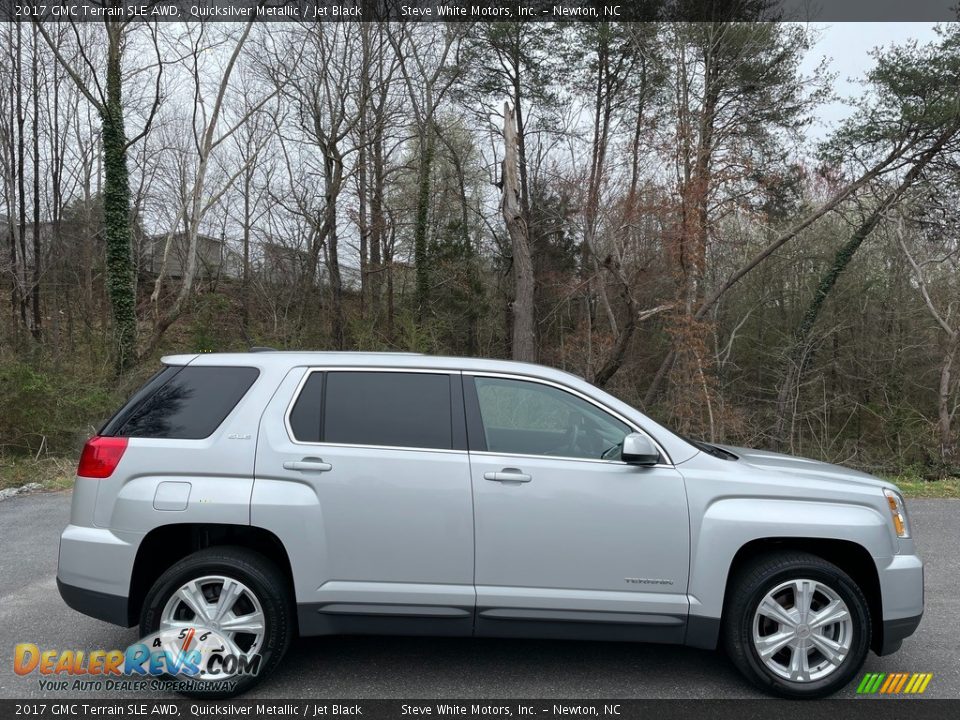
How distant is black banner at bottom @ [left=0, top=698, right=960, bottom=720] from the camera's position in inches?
132

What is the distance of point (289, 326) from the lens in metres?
21.6

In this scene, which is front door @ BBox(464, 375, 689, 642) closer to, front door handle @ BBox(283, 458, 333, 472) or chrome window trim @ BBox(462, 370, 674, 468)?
chrome window trim @ BBox(462, 370, 674, 468)

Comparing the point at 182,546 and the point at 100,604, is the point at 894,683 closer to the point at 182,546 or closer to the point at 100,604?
the point at 182,546

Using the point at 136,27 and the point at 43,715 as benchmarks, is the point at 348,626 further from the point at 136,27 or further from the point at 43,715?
the point at 136,27

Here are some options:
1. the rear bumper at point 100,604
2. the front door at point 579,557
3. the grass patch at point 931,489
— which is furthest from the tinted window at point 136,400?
the grass patch at point 931,489

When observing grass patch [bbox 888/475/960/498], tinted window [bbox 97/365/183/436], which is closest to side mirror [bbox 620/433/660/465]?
tinted window [bbox 97/365/183/436]

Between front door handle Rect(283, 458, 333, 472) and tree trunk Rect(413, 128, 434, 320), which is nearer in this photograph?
front door handle Rect(283, 458, 333, 472)

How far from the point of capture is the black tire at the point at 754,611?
353 centimetres

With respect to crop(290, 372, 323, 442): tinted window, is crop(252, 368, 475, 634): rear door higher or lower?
lower

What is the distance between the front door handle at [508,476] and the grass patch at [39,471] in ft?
27.1

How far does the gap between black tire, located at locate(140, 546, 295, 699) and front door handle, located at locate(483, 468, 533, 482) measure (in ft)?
4.10

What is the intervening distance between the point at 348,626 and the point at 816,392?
1863cm

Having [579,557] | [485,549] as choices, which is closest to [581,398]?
[579,557]

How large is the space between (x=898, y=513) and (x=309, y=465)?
3228mm
